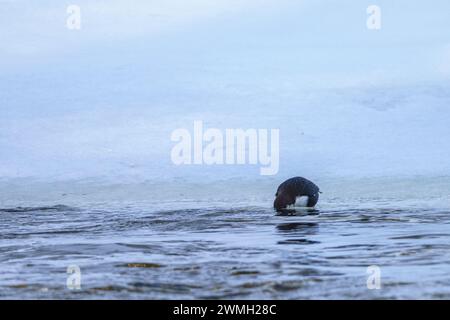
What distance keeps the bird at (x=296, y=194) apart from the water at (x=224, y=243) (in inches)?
18.0

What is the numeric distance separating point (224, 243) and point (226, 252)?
114cm

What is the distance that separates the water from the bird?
1.50 ft

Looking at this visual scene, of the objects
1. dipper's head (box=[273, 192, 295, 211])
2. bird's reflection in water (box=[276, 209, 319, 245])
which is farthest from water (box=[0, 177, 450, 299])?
dipper's head (box=[273, 192, 295, 211])

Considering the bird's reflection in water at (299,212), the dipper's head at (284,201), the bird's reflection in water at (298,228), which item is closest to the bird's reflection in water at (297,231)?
the bird's reflection in water at (298,228)

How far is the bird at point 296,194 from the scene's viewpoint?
65.0 ft

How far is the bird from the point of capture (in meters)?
19.8

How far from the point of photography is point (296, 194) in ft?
65.0

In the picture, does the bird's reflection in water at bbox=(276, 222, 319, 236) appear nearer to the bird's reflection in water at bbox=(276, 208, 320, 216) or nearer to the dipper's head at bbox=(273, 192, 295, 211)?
the bird's reflection in water at bbox=(276, 208, 320, 216)

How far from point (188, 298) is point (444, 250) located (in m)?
4.44

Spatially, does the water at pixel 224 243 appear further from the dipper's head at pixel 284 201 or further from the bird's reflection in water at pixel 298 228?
the dipper's head at pixel 284 201

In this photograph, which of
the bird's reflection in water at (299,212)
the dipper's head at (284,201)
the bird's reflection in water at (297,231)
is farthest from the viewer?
the dipper's head at (284,201)

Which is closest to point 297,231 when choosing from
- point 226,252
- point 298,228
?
point 298,228
